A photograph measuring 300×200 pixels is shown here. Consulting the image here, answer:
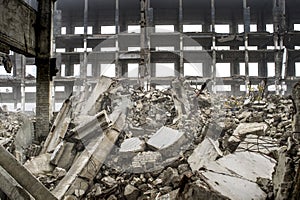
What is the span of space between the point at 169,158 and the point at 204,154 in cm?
65

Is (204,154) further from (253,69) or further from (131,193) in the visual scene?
(253,69)

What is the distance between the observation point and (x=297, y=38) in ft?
78.1

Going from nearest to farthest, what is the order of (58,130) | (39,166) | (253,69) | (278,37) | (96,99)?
(39,166) → (58,130) → (96,99) → (278,37) → (253,69)

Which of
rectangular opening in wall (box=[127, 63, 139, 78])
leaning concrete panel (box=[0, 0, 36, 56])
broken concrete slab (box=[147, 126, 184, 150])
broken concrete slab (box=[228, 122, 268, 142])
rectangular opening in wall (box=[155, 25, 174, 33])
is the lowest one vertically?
broken concrete slab (box=[147, 126, 184, 150])

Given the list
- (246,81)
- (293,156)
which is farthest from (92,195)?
(246,81)

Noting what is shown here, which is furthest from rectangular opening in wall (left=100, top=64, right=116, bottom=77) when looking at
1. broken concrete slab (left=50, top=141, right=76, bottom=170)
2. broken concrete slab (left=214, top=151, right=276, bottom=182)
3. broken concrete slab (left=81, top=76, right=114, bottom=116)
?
broken concrete slab (left=214, top=151, right=276, bottom=182)

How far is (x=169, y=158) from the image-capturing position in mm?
6215

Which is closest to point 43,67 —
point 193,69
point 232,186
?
point 232,186

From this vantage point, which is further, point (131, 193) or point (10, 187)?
point (131, 193)

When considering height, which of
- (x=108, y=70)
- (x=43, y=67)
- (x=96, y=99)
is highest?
(x=108, y=70)

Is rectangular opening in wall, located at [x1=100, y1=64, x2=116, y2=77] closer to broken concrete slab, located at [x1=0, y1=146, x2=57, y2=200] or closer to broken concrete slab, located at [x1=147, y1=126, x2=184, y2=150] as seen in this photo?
broken concrete slab, located at [x1=147, y1=126, x2=184, y2=150]

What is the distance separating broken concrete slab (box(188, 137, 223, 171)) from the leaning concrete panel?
163 inches

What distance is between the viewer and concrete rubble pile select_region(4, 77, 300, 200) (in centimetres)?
426

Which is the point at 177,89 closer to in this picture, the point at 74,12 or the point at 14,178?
the point at 14,178
